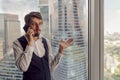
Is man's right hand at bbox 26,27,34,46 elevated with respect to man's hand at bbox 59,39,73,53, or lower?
elevated

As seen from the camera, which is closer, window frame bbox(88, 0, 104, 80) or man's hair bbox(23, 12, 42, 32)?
man's hair bbox(23, 12, 42, 32)

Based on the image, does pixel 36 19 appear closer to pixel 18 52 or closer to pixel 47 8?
pixel 47 8

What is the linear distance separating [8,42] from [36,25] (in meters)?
0.23

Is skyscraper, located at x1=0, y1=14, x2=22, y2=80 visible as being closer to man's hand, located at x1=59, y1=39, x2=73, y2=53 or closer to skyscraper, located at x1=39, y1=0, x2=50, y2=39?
skyscraper, located at x1=39, y1=0, x2=50, y2=39

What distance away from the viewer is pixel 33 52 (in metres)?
1.49

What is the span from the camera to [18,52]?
1.48m

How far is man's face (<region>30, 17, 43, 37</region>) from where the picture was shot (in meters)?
1.49

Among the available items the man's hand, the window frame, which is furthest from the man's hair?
the window frame

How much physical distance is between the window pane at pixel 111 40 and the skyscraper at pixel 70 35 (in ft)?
0.56

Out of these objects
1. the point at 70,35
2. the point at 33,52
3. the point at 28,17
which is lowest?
the point at 33,52

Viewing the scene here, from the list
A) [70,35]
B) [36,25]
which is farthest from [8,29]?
[70,35]

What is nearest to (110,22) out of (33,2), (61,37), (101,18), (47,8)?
(101,18)

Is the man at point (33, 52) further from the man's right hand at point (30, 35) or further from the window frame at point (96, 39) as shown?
the window frame at point (96, 39)

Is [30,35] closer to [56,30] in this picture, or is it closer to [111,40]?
[56,30]
